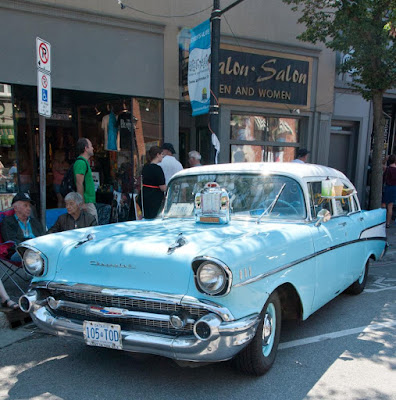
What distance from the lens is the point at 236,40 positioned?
9.30 metres

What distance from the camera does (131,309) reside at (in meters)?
2.72

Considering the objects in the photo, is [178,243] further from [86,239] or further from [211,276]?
[86,239]

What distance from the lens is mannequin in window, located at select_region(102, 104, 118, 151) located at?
8.62 metres

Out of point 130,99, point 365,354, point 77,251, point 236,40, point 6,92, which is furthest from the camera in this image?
point 236,40

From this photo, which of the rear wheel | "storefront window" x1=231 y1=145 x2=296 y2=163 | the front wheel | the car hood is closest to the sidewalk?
the rear wheel

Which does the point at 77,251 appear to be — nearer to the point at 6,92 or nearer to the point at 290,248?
the point at 290,248

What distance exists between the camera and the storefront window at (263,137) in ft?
32.7

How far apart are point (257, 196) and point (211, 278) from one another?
154cm

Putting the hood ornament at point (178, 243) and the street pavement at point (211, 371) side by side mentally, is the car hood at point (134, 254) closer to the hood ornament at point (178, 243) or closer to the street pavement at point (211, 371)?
the hood ornament at point (178, 243)

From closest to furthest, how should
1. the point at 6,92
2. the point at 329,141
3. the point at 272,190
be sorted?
the point at 272,190, the point at 6,92, the point at 329,141

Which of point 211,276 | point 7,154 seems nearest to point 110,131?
point 7,154

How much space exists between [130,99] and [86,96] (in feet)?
3.20

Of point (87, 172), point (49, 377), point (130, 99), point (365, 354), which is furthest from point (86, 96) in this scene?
point (365, 354)

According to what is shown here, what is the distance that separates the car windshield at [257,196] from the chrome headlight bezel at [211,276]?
1301mm
